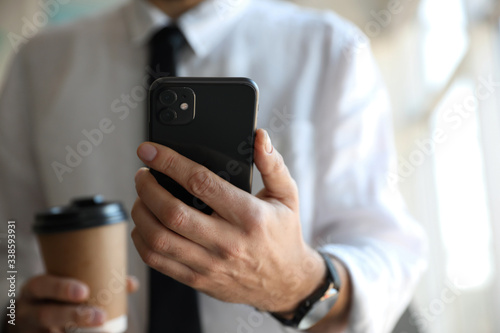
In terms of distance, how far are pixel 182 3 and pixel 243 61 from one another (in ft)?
0.38

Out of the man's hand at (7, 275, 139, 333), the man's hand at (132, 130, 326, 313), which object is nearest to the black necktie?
the man's hand at (7, 275, 139, 333)

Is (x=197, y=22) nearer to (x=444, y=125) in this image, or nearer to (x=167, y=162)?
(x=167, y=162)

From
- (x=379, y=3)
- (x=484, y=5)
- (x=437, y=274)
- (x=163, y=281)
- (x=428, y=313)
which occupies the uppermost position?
(x=379, y=3)

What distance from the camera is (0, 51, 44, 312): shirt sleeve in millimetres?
622

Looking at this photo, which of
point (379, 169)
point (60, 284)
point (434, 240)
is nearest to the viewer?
point (60, 284)

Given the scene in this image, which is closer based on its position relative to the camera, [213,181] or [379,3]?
[213,181]

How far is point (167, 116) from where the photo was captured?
0.23 metres

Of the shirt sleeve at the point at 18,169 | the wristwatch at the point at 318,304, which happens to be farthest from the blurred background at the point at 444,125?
the shirt sleeve at the point at 18,169

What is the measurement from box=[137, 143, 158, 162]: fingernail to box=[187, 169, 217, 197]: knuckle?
0.02m

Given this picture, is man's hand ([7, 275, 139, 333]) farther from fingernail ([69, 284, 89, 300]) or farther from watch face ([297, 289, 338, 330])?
watch face ([297, 289, 338, 330])

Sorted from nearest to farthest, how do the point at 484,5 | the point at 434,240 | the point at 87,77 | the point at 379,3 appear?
the point at 87,77
the point at 484,5
the point at 434,240
the point at 379,3

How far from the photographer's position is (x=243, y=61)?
0.57m

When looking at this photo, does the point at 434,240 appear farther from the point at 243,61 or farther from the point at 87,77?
the point at 87,77

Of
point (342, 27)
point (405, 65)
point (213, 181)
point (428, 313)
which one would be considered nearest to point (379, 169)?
point (342, 27)
